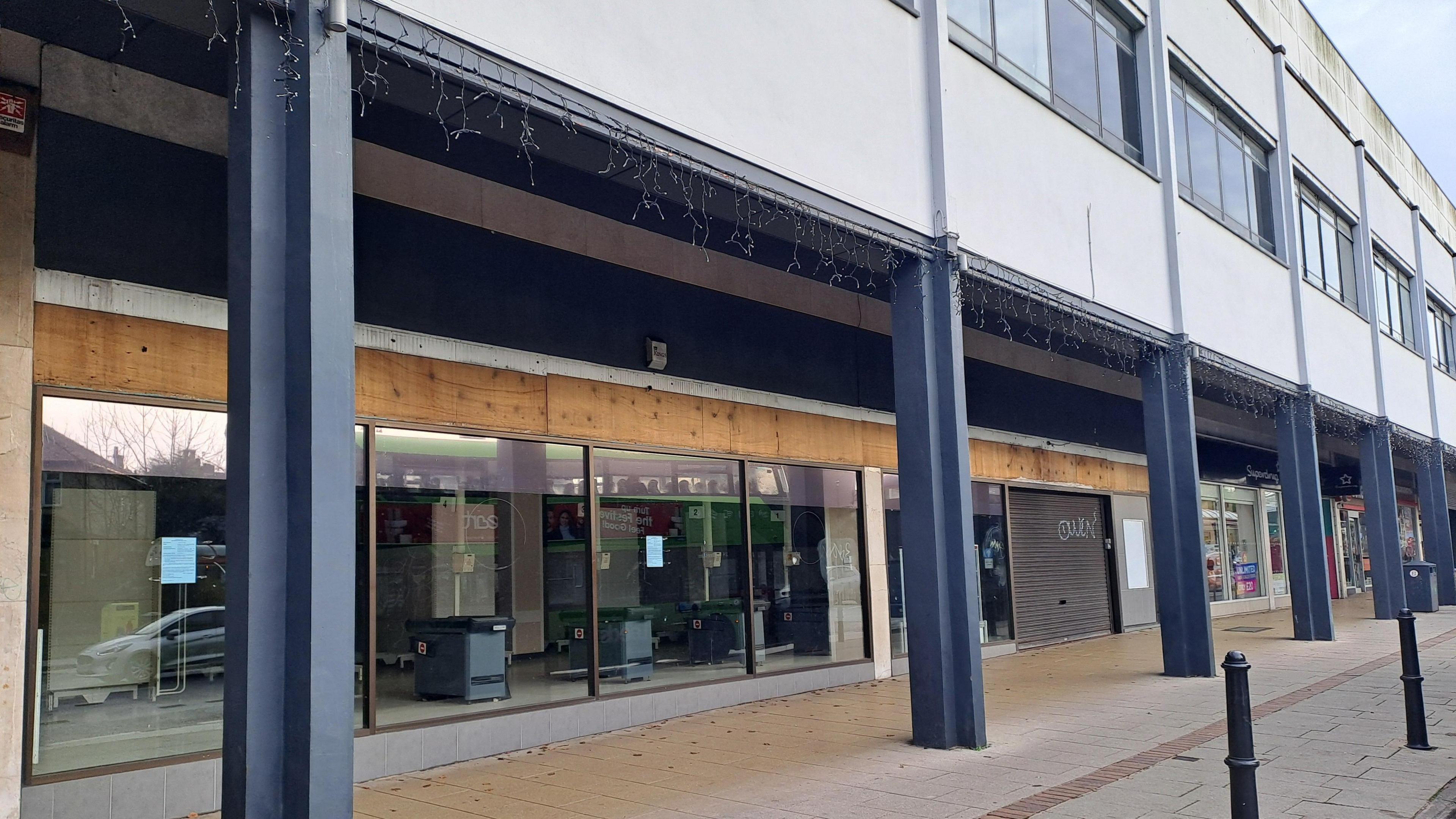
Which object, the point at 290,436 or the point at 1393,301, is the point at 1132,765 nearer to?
the point at 290,436

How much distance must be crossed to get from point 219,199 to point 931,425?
A: 18.7ft

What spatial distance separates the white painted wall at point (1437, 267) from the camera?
28.5 m

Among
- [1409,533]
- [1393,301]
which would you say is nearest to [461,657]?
[1393,301]

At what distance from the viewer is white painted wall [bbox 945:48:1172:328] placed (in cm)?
959

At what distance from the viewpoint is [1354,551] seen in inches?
1326

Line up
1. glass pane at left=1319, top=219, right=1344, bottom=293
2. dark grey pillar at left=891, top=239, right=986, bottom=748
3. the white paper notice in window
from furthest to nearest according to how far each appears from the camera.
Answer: glass pane at left=1319, top=219, right=1344, bottom=293, the white paper notice in window, dark grey pillar at left=891, top=239, right=986, bottom=748

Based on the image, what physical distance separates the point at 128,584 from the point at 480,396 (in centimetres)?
305

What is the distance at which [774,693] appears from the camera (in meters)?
11.7

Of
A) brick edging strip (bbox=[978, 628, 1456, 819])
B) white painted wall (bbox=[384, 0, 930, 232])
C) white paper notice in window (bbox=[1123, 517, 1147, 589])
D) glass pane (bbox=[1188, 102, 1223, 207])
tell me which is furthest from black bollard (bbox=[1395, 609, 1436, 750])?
white paper notice in window (bbox=[1123, 517, 1147, 589])

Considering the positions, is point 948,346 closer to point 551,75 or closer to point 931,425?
point 931,425

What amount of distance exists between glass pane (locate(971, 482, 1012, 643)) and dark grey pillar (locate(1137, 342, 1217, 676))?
308cm

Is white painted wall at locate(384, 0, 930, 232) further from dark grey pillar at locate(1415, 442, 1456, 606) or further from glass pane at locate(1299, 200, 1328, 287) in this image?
dark grey pillar at locate(1415, 442, 1456, 606)

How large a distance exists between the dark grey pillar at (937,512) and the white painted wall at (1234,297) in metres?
5.79

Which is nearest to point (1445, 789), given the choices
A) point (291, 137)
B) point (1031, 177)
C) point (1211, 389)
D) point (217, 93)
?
point (1031, 177)
